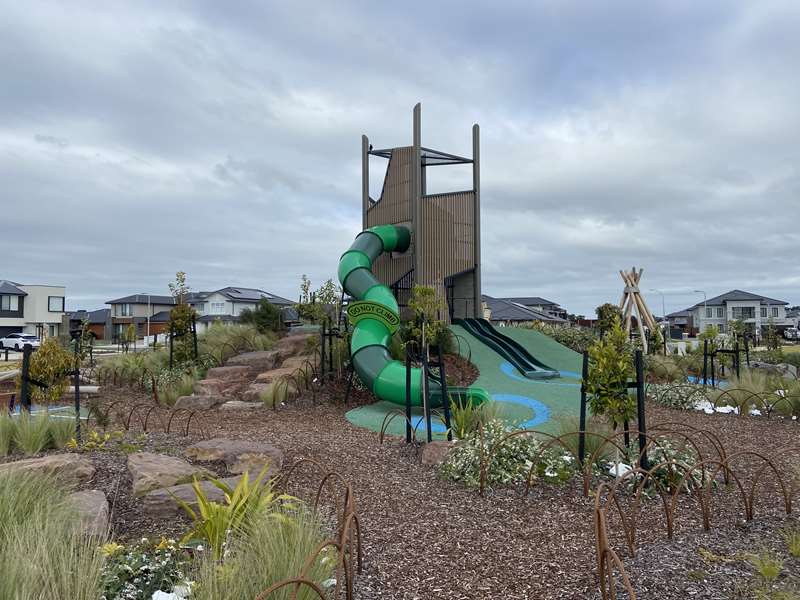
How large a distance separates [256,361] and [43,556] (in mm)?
13756

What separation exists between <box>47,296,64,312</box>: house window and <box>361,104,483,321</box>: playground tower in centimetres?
5088

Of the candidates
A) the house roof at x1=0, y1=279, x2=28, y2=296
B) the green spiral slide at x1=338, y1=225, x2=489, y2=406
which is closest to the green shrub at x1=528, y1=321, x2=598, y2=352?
the green spiral slide at x1=338, y1=225, x2=489, y2=406

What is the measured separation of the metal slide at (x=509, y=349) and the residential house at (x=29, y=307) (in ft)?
164

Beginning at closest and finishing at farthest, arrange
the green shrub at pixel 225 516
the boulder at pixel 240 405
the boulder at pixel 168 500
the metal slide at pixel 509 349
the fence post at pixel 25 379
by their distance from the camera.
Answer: the green shrub at pixel 225 516 → the boulder at pixel 168 500 → the fence post at pixel 25 379 → the boulder at pixel 240 405 → the metal slide at pixel 509 349

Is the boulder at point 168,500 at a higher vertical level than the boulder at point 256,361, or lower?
lower

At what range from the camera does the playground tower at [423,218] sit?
21.4 m

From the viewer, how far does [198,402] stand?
12.9 metres

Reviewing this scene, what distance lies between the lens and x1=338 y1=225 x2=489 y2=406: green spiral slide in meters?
12.1

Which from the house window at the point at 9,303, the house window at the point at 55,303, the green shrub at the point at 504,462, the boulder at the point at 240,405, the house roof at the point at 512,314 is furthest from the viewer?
the house window at the point at 55,303

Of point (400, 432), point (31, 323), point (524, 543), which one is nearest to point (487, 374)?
point (400, 432)

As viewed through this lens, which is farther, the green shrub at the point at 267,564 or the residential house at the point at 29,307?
the residential house at the point at 29,307

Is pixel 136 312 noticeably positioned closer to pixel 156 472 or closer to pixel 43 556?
pixel 156 472

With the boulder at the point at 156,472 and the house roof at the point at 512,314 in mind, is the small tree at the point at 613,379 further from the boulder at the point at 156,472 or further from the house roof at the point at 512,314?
the house roof at the point at 512,314

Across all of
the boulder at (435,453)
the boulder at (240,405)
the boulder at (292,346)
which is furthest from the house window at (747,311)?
the boulder at (435,453)
